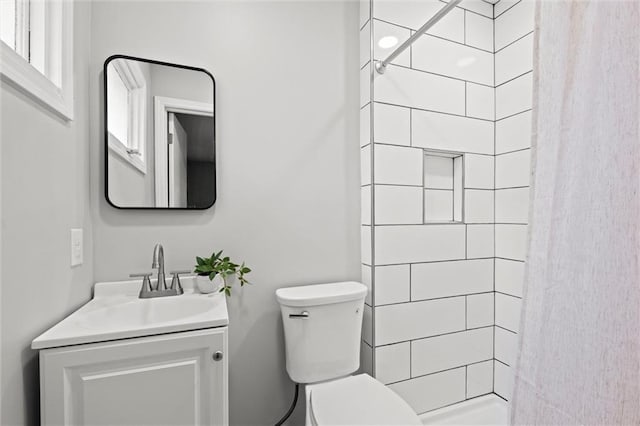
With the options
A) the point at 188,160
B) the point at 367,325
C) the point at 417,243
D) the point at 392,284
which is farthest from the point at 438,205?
the point at 188,160

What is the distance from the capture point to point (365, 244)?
1654 millimetres

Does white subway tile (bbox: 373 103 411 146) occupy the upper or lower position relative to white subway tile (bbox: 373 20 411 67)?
lower

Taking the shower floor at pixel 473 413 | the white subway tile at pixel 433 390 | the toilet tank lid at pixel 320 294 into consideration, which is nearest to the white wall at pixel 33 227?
the toilet tank lid at pixel 320 294

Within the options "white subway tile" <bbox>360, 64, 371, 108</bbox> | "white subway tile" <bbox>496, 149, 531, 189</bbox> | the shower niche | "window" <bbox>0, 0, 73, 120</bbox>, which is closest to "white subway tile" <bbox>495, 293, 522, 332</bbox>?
the shower niche

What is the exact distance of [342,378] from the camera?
4.81 feet

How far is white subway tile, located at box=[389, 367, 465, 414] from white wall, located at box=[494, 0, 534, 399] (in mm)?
261

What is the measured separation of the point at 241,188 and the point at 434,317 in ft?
3.92

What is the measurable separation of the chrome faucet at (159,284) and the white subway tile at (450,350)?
3.88 feet

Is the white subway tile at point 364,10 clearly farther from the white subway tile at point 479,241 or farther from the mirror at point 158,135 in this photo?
the white subway tile at point 479,241

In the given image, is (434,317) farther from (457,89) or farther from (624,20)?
(624,20)

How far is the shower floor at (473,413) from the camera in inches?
67.2

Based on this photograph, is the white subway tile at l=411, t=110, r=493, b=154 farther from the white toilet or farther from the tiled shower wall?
the white toilet

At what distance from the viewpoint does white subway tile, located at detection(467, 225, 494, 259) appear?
181 cm

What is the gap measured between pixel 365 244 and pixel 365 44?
1025mm
